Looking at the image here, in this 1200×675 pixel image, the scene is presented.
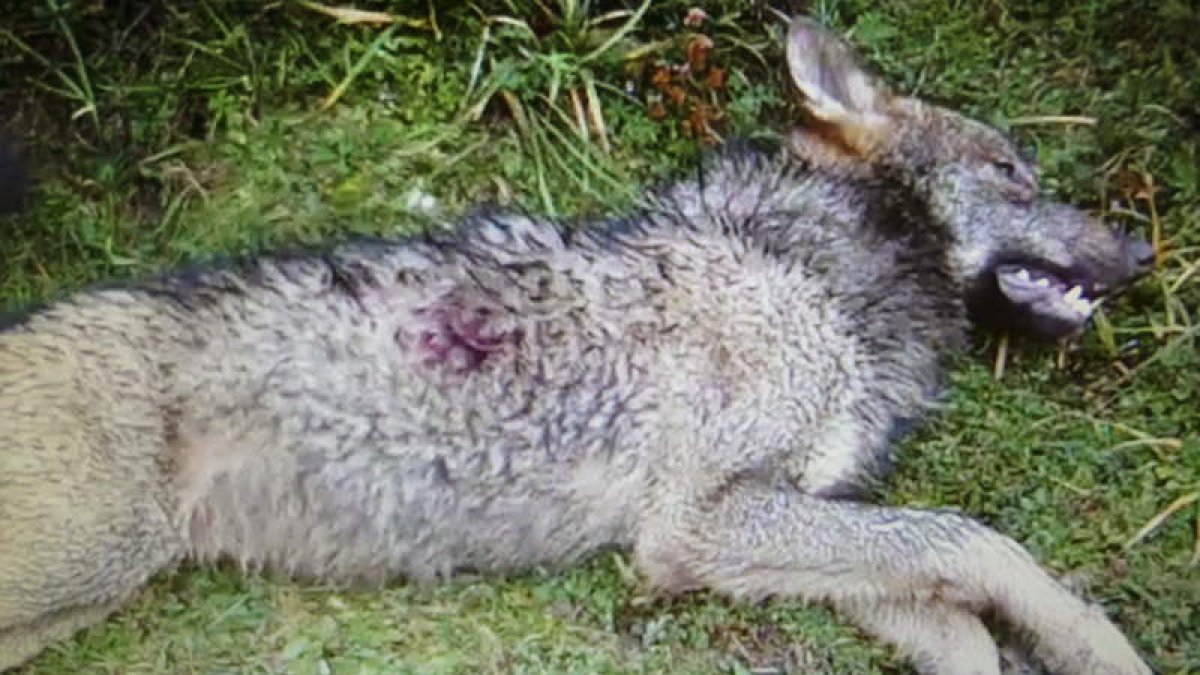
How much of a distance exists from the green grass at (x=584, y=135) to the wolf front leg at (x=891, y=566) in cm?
38

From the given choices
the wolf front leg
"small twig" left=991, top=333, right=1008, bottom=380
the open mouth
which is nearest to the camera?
the wolf front leg

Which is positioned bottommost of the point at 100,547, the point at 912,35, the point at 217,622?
the point at 217,622

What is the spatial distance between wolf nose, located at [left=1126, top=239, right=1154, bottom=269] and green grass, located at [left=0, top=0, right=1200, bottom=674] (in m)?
0.14

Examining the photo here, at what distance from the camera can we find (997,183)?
18.5ft

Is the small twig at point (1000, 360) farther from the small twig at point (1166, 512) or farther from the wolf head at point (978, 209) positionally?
the small twig at point (1166, 512)

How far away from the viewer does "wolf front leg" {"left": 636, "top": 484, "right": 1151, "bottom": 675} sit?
17.0ft

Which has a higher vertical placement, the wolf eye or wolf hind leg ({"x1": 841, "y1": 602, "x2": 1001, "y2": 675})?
the wolf eye

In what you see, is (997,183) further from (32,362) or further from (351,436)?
(32,362)

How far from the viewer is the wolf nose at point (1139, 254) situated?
5.65m

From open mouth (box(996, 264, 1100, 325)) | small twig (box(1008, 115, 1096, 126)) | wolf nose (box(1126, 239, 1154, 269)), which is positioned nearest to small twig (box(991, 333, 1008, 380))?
open mouth (box(996, 264, 1100, 325))

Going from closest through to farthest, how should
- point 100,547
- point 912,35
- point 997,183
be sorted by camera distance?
1. point 100,547
2. point 997,183
3. point 912,35

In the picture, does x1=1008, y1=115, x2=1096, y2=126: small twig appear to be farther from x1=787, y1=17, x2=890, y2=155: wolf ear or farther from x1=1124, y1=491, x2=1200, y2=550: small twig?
x1=1124, y1=491, x2=1200, y2=550: small twig

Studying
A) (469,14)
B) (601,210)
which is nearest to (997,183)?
(601,210)

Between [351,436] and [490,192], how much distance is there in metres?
1.08
